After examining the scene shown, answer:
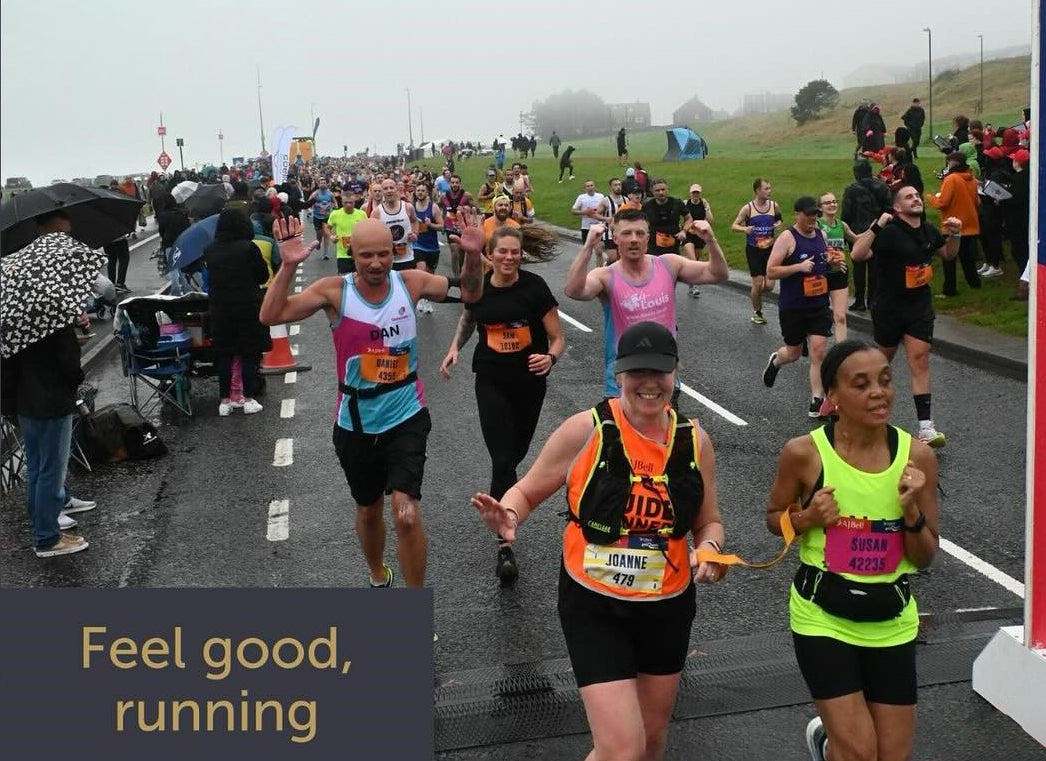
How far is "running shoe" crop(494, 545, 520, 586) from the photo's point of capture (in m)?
7.08

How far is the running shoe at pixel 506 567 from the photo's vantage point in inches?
279

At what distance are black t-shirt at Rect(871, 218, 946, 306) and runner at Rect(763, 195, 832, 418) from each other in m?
1.21

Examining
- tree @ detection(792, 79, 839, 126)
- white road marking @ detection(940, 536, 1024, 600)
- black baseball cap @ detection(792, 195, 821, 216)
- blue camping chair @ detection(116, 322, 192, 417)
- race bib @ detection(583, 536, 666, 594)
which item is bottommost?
white road marking @ detection(940, 536, 1024, 600)

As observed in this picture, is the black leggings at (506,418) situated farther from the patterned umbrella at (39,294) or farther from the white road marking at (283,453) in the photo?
the white road marking at (283,453)

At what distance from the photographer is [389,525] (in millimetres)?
8469

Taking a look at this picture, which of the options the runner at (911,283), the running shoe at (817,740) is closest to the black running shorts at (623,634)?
the running shoe at (817,740)

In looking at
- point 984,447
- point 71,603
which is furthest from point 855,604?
point 984,447

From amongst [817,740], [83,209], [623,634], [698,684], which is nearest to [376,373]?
[698,684]

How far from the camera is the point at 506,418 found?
720 centimetres

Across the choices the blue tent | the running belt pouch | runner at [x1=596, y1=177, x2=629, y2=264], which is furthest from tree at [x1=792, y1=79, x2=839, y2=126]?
the running belt pouch

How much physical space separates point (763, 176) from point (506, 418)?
32.5 meters

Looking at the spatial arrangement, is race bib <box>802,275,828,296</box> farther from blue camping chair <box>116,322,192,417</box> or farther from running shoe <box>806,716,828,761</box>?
running shoe <box>806,716,828,761</box>

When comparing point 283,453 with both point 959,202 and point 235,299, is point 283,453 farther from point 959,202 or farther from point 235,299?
point 959,202

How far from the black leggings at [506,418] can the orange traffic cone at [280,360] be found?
23.8 feet
